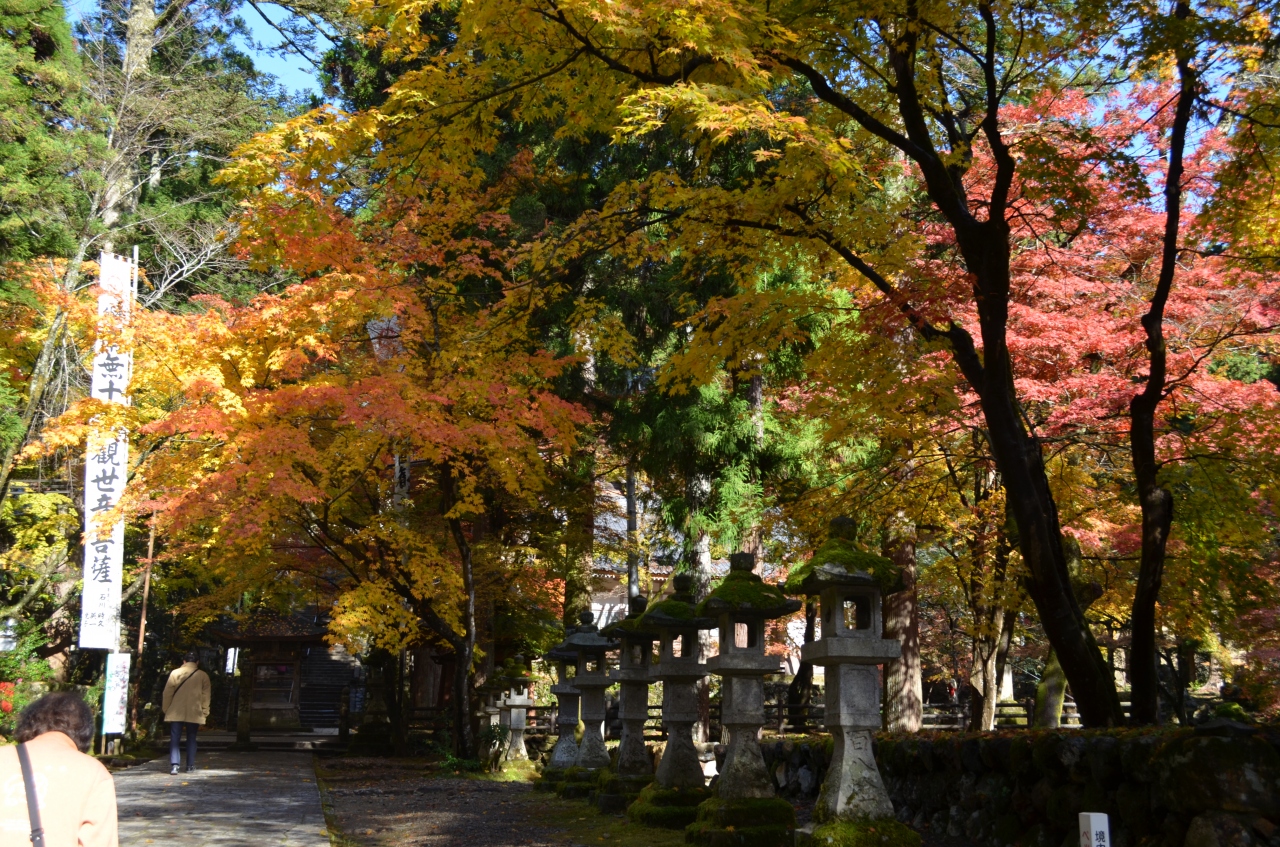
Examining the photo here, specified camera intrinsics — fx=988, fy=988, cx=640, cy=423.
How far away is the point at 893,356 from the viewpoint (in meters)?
8.57

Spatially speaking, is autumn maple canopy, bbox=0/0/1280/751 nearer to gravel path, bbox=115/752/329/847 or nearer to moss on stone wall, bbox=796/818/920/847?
moss on stone wall, bbox=796/818/920/847

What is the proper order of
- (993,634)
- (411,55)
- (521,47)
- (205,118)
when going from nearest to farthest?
(521,47) < (411,55) < (993,634) < (205,118)

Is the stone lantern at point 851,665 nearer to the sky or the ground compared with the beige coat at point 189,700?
nearer to the sky

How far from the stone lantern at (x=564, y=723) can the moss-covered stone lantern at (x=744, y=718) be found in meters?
5.18

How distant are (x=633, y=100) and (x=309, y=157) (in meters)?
3.15

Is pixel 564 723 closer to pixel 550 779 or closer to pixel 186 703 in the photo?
pixel 550 779

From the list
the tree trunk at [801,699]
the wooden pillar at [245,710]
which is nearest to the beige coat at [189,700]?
the wooden pillar at [245,710]

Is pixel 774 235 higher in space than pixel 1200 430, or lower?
higher

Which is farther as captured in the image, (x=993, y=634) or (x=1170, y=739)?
(x=993, y=634)

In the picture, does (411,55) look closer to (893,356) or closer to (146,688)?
(893,356)

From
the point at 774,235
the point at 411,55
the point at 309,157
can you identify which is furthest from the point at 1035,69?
the point at 309,157

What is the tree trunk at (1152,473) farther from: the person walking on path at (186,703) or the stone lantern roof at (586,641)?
the person walking on path at (186,703)

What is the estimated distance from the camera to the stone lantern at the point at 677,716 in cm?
888

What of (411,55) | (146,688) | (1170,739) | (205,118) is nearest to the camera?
(1170,739)
